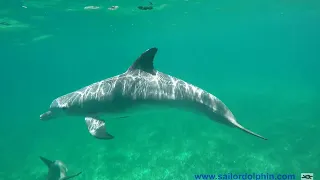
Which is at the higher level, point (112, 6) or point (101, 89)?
point (112, 6)

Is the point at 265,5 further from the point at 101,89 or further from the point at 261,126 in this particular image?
the point at 101,89

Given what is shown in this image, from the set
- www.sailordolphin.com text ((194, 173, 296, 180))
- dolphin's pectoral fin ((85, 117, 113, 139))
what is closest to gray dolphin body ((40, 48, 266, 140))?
dolphin's pectoral fin ((85, 117, 113, 139))

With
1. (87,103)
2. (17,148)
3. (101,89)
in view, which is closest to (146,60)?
(101,89)

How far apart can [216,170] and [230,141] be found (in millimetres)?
3507

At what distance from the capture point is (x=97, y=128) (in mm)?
7832

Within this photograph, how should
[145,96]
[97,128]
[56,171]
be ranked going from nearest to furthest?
[97,128] < [145,96] < [56,171]

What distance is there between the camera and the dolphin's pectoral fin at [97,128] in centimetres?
742

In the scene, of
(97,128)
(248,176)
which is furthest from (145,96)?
(248,176)

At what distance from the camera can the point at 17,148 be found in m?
25.2

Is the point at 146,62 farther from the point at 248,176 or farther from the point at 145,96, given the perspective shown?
the point at 248,176

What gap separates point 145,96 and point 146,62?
3.62 ft

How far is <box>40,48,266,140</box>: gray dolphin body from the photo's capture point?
8.50 meters

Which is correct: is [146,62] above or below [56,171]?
above

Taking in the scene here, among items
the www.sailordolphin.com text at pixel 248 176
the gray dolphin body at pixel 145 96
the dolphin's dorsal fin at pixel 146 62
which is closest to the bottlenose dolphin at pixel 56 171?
the gray dolphin body at pixel 145 96
